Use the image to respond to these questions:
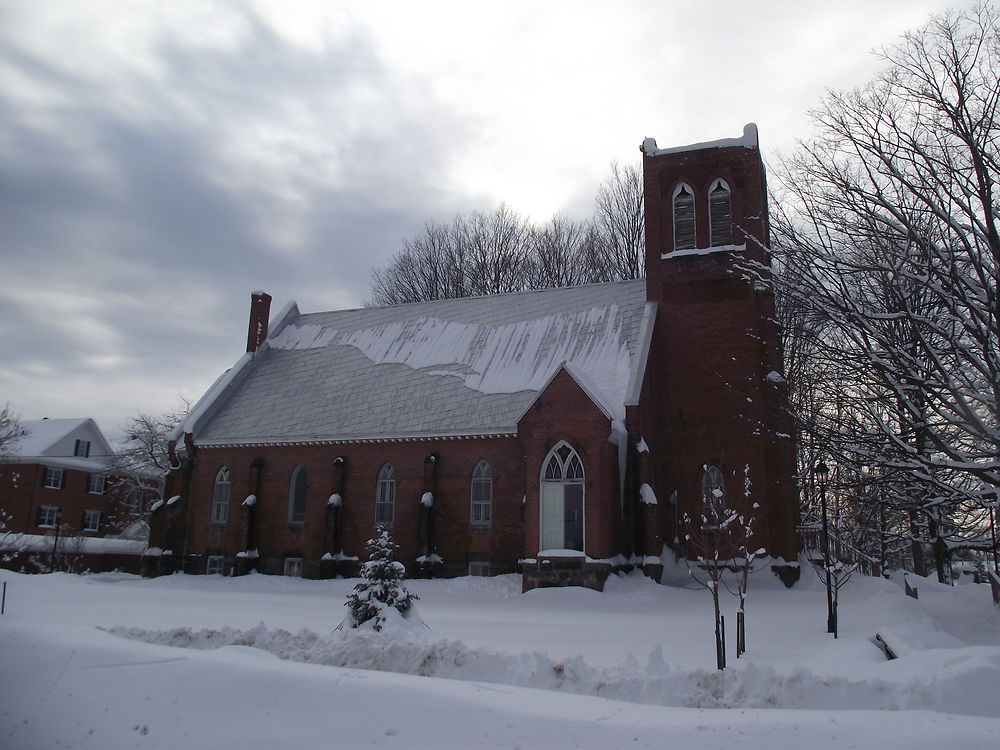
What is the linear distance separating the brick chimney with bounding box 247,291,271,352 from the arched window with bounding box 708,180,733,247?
61.9 feet

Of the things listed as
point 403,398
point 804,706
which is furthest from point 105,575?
Result: point 804,706

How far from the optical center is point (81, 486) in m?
55.2

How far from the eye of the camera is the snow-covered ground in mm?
8062

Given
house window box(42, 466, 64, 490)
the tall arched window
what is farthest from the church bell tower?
house window box(42, 466, 64, 490)

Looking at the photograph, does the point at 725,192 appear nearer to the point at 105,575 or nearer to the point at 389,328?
the point at 389,328

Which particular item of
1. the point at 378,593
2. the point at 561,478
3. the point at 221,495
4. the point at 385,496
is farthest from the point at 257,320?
the point at 378,593

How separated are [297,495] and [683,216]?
1634 cm

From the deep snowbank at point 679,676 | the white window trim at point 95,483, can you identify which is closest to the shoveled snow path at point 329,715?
the deep snowbank at point 679,676

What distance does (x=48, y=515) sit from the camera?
52188mm

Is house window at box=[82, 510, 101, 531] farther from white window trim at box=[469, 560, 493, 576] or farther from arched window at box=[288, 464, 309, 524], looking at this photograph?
white window trim at box=[469, 560, 493, 576]

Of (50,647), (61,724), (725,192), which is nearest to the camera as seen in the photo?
(61,724)

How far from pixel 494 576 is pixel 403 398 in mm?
7298

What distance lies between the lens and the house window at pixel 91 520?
55.1m

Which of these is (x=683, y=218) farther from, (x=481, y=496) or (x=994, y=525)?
(x=994, y=525)
